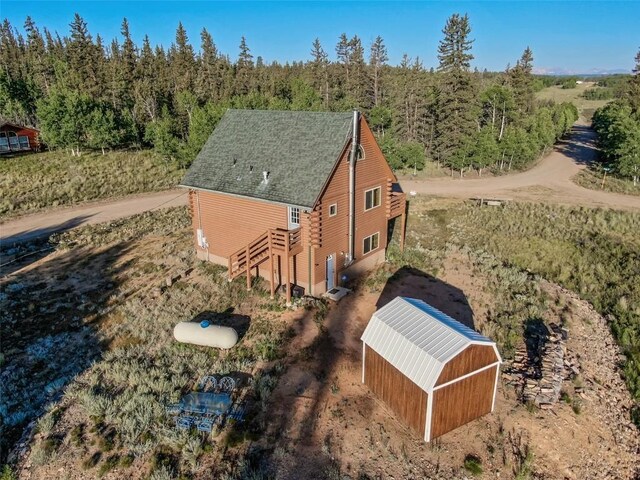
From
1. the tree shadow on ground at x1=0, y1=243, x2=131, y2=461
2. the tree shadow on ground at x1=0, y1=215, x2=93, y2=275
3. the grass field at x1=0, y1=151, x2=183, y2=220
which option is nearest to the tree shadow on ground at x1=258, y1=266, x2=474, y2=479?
the tree shadow on ground at x1=0, y1=243, x2=131, y2=461

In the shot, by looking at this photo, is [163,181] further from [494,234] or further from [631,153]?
[631,153]

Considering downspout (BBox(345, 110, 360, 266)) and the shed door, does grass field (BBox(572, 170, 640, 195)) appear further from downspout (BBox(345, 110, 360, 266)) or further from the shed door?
the shed door

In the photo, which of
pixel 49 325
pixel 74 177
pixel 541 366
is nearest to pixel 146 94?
pixel 74 177

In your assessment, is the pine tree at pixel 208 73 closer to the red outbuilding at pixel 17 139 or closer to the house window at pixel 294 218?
the red outbuilding at pixel 17 139

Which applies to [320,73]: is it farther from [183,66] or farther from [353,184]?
[353,184]

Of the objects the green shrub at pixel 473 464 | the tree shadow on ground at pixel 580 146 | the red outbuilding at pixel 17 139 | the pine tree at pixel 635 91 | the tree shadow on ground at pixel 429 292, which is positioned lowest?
the green shrub at pixel 473 464

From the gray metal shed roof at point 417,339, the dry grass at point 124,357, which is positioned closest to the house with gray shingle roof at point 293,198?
the dry grass at point 124,357
